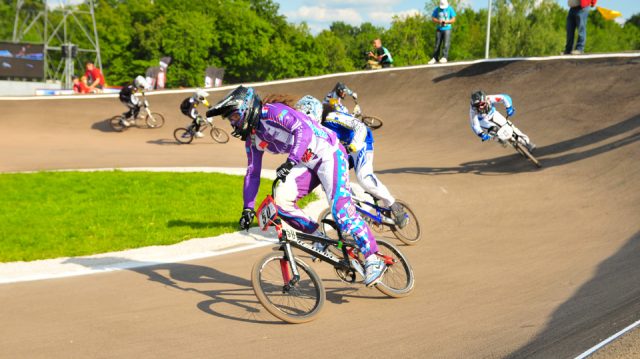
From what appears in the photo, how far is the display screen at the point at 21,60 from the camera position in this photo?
116ft

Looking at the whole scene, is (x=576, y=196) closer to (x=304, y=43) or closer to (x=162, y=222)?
(x=162, y=222)

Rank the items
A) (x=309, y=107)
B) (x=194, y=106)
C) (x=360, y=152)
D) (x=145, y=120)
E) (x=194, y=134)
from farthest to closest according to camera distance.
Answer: (x=145, y=120)
(x=194, y=134)
(x=194, y=106)
(x=360, y=152)
(x=309, y=107)

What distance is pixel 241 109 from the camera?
5.59 m

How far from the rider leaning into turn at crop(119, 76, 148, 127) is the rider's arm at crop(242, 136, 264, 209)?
60.5 ft

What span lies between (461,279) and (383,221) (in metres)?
1.78

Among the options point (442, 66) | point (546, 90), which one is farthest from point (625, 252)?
point (442, 66)

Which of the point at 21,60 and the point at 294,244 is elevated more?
the point at 21,60

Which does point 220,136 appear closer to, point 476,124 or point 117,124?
point 117,124

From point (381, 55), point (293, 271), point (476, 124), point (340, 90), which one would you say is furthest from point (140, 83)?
point (293, 271)

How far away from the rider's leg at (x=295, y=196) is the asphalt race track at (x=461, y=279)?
2.94 feet

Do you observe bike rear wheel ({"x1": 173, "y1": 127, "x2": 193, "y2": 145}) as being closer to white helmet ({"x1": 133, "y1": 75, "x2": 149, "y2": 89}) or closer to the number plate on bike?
white helmet ({"x1": 133, "y1": 75, "x2": 149, "y2": 89})

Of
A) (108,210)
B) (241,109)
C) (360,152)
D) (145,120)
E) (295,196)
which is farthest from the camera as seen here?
(145,120)

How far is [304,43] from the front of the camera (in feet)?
280

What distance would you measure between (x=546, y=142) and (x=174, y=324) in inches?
524
